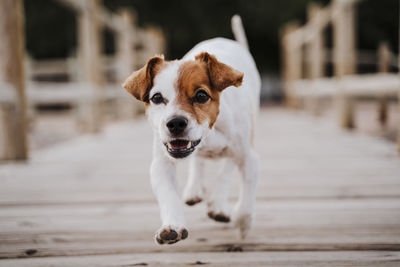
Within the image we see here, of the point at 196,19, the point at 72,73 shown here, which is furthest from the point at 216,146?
the point at 196,19

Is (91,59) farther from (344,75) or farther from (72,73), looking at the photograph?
(72,73)

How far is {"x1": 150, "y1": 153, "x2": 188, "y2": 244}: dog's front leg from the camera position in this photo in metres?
1.33

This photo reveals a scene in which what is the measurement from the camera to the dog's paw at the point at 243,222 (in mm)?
1676

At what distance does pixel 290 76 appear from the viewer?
10562mm

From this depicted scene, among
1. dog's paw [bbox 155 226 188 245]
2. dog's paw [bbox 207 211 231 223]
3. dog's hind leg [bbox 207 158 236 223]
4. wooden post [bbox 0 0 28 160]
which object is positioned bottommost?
dog's paw [bbox 155 226 188 245]

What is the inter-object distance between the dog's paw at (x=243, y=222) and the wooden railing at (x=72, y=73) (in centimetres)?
223

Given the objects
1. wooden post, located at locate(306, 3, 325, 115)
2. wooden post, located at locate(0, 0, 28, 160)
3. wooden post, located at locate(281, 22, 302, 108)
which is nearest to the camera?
wooden post, located at locate(0, 0, 28, 160)

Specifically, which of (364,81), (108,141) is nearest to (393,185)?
(364,81)

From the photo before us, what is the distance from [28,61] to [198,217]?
7863 millimetres

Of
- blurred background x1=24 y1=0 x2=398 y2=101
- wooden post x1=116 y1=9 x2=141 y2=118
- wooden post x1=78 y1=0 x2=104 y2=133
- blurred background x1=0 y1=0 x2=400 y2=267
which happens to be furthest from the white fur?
blurred background x1=24 y1=0 x2=398 y2=101

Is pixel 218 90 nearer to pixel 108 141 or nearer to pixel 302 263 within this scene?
pixel 302 263

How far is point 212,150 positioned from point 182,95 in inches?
12.6

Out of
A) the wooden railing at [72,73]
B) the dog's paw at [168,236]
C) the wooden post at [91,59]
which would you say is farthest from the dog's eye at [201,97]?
the wooden post at [91,59]

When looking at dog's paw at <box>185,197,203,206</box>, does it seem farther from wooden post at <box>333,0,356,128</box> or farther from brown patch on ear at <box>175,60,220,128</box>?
wooden post at <box>333,0,356,128</box>
